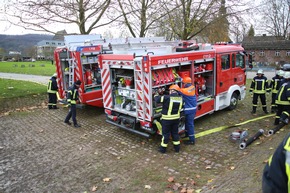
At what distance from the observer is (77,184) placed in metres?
4.77

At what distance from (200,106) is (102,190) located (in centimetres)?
427

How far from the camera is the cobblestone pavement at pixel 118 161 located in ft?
15.2

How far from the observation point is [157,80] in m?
6.43

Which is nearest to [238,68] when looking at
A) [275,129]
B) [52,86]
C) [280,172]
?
[275,129]

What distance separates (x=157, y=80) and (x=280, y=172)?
4908 mm

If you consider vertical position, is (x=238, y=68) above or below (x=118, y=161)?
above

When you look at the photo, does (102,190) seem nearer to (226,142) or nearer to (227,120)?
(226,142)

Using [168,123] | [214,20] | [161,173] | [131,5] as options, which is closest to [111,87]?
[168,123]

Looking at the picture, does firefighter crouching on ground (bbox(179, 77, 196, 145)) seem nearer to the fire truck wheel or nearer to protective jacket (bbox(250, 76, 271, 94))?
the fire truck wheel

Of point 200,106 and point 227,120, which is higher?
point 200,106

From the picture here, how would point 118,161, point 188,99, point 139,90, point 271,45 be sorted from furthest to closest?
point 271,45 → point 188,99 → point 139,90 → point 118,161

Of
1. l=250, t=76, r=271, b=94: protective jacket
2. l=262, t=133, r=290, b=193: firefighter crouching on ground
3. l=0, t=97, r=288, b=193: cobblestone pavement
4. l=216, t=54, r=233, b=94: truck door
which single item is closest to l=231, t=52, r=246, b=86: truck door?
l=216, t=54, r=233, b=94: truck door

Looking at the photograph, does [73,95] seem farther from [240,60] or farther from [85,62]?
[240,60]

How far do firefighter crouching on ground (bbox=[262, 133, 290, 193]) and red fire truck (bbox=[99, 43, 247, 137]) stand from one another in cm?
453
